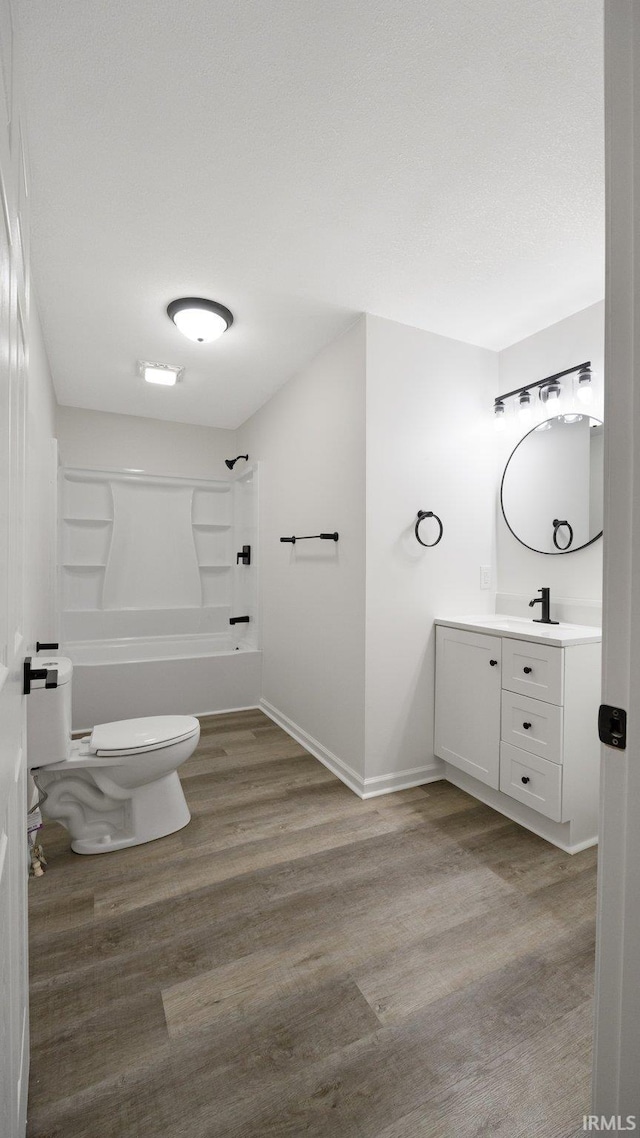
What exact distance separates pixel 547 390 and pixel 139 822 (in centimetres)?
283

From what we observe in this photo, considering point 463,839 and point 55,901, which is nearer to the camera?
point 55,901

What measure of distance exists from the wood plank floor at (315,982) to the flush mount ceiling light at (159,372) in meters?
2.68

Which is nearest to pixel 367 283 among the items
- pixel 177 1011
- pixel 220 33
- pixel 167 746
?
pixel 220 33

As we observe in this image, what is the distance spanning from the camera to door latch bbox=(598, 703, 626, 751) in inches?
28.4

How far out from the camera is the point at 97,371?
3.36m

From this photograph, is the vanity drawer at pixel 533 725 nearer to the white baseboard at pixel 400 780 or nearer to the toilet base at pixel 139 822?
the white baseboard at pixel 400 780

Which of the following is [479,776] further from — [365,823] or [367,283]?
[367,283]

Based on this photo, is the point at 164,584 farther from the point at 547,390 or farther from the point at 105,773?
the point at 547,390

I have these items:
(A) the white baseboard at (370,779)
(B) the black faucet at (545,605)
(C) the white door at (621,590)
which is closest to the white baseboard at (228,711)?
(A) the white baseboard at (370,779)

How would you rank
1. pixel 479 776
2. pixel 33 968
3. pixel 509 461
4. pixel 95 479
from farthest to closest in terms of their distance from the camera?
pixel 95 479 → pixel 509 461 → pixel 479 776 → pixel 33 968

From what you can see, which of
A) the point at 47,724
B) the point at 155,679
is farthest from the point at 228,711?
the point at 47,724

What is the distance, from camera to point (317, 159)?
158 centimetres

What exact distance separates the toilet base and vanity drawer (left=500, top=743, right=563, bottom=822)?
150 centimetres

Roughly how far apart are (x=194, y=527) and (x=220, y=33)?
374 centimetres
